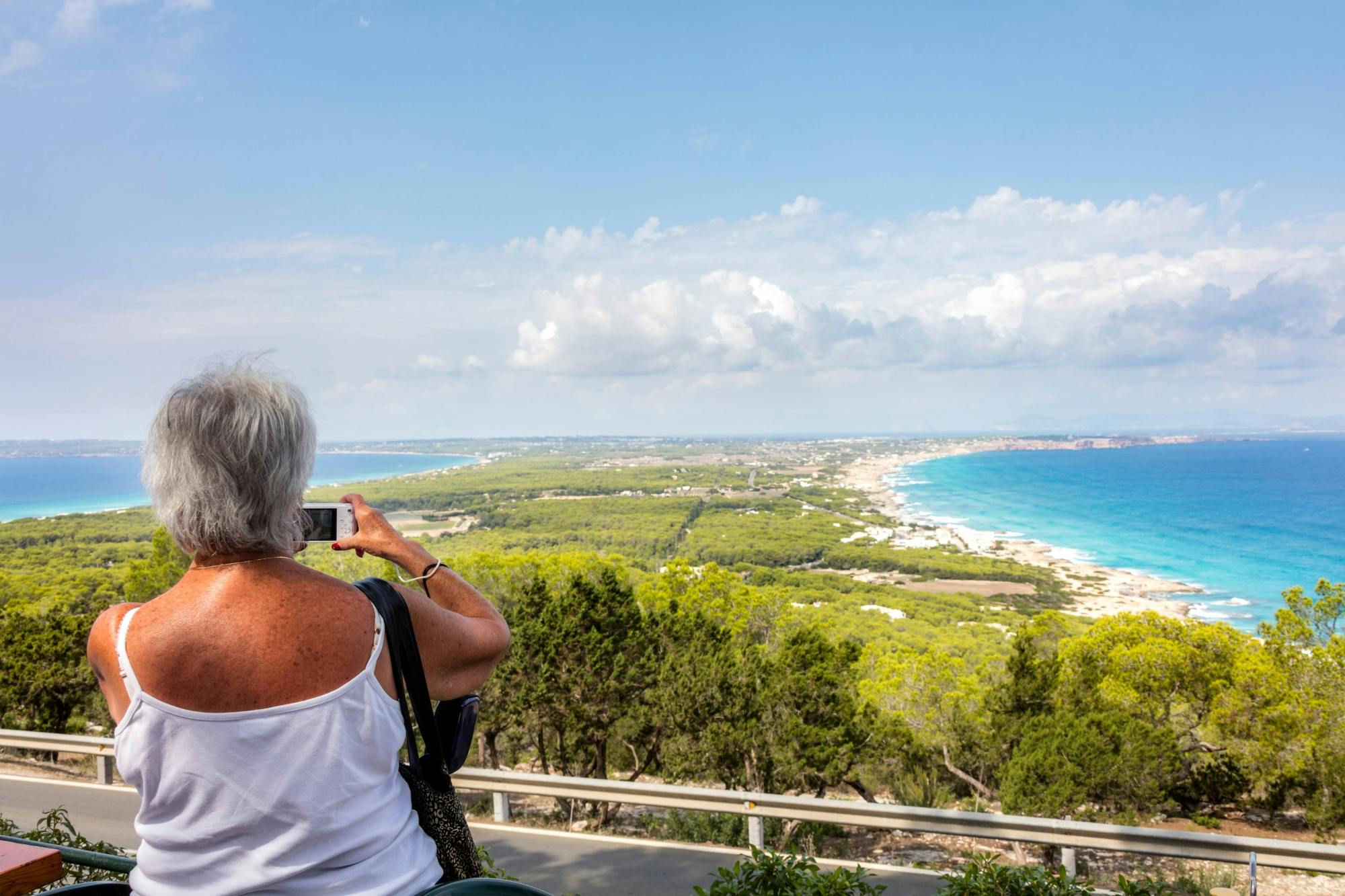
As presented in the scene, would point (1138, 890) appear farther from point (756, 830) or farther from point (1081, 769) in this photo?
point (1081, 769)

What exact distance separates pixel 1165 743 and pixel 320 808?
1288 cm

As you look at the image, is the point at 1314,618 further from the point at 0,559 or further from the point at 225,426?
the point at 0,559

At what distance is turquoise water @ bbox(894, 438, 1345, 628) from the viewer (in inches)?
2274

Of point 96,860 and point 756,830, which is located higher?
point 96,860

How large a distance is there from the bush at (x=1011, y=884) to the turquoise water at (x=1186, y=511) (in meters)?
43.9

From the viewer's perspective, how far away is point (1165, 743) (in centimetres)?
1090

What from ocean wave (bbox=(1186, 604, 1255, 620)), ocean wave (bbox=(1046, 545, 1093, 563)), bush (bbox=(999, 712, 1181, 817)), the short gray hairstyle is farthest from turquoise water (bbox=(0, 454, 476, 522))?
ocean wave (bbox=(1046, 545, 1093, 563))

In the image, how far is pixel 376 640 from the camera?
1.06m

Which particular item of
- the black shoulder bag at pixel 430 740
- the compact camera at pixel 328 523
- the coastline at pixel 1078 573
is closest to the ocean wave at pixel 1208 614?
the coastline at pixel 1078 573

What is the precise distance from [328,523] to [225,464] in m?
0.23

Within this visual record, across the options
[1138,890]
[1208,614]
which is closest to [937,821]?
[1138,890]

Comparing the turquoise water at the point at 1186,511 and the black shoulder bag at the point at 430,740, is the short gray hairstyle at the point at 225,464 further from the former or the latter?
the turquoise water at the point at 1186,511

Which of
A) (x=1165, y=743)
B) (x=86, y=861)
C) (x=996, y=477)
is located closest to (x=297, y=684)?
(x=86, y=861)

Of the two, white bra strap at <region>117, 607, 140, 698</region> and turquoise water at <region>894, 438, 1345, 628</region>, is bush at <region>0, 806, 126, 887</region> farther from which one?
turquoise water at <region>894, 438, 1345, 628</region>
